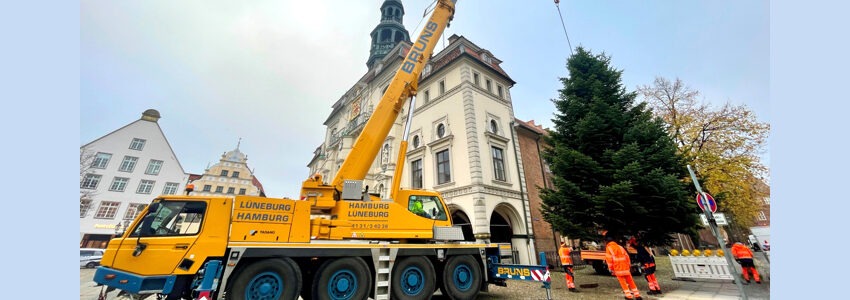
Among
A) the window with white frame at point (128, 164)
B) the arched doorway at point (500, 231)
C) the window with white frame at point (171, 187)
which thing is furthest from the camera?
the window with white frame at point (171, 187)

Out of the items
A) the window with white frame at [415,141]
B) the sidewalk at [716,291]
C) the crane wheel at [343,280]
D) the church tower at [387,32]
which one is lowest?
the sidewalk at [716,291]

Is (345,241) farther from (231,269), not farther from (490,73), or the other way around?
(490,73)

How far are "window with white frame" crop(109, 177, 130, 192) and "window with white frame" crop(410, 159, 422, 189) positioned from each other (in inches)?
1239

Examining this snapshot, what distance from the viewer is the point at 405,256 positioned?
668cm

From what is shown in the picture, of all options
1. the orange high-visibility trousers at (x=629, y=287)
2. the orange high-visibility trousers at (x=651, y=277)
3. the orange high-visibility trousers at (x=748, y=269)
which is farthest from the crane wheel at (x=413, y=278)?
the orange high-visibility trousers at (x=748, y=269)

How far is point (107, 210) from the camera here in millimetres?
28078

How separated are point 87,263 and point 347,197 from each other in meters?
27.1

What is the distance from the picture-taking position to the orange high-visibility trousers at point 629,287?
708cm

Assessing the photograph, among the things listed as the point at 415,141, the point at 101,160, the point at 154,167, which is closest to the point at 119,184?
the point at 101,160

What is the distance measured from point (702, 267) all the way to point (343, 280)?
446 inches

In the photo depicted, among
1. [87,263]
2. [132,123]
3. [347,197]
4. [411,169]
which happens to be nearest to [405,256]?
[347,197]

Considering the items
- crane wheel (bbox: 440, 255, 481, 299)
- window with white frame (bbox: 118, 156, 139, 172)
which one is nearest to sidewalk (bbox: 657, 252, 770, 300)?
crane wheel (bbox: 440, 255, 481, 299)

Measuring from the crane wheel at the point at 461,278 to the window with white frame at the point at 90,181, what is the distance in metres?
38.5

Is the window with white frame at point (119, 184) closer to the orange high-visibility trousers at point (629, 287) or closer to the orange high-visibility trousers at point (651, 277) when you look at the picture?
the orange high-visibility trousers at point (629, 287)
